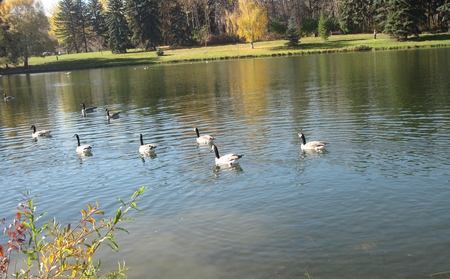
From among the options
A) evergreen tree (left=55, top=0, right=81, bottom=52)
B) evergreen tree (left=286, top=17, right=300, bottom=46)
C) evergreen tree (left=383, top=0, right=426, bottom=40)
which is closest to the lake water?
evergreen tree (left=383, top=0, right=426, bottom=40)

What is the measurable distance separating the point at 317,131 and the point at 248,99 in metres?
12.9

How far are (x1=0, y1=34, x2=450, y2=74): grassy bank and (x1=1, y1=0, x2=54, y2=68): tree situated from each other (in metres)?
3.58

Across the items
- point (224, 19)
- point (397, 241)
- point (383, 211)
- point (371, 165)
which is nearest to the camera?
point (397, 241)

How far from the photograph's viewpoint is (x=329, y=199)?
38.4ft

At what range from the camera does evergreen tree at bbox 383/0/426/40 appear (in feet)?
256

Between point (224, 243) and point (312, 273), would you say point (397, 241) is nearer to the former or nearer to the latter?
point (312, 273)

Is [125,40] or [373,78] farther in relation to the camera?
[125,40]

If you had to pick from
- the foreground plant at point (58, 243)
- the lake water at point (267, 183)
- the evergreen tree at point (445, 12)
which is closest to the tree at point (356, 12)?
the evergreen tree at point (445, 12)

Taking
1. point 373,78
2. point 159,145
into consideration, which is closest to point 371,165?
point 159,145

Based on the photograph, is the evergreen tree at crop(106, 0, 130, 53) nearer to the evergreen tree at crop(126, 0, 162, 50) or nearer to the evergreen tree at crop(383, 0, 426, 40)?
the evergreen tree at crop(126, 0, 162, 50)

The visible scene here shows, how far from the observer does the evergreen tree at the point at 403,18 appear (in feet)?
256

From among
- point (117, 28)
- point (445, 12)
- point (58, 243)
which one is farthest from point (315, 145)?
point (117, 28)

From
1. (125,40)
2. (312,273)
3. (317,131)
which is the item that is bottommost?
(312,273)

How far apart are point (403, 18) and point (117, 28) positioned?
62.2 m
